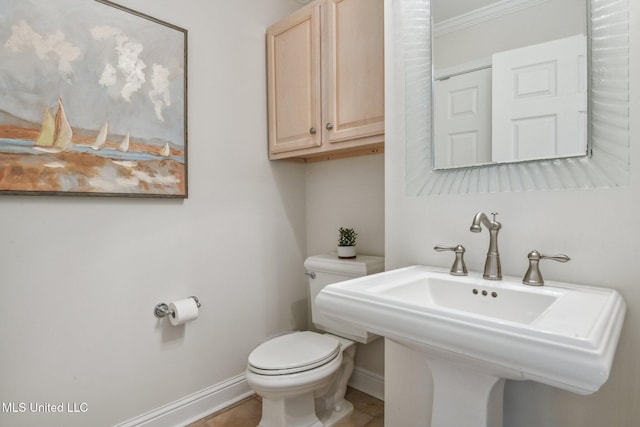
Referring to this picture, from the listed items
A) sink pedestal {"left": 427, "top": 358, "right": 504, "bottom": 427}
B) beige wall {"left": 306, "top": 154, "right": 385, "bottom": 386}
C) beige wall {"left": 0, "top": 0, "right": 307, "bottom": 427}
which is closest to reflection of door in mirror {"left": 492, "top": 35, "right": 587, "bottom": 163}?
sink pedestal {"left": 427, "top": 358, "right": 504, "bottom": 427}

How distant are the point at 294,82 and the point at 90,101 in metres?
0.99

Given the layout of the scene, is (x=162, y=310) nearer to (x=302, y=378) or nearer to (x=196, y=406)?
(x=196, y=406)

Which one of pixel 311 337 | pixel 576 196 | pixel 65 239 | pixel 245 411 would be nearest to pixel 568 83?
pixel 576 196

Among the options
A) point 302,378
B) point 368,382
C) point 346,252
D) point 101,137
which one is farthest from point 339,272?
point 101,137

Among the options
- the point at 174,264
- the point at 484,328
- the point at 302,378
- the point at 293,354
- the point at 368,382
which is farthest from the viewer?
the point at 368,382

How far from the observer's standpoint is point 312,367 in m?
1.49

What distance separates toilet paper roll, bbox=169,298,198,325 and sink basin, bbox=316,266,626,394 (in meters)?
0.89

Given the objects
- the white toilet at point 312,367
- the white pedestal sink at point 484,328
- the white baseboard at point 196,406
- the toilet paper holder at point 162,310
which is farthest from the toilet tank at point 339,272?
the toilet paper holder at point 162,310

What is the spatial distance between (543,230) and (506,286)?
23 cm

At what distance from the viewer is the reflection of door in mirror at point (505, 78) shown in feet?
3.43

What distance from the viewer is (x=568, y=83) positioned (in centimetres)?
104

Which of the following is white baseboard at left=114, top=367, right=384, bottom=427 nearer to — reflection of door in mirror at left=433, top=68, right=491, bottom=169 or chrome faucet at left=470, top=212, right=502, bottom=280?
chrome faucet at left=470, top=212, right=502, bottom=280

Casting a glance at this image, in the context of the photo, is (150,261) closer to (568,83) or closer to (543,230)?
(543,230)
